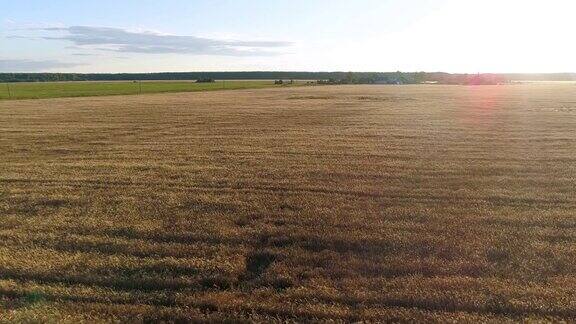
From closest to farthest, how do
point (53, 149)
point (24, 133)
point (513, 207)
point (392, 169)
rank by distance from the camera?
1. point (513, 207)
2. point (392, 169)
3. point (53, 149)
4. point (24, 133)

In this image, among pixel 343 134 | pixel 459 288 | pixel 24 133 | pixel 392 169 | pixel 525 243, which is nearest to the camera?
pixel 459 288

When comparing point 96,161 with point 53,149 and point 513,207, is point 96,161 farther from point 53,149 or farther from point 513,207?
point 513,207

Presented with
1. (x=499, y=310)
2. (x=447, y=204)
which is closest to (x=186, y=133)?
(x=447, y=204)

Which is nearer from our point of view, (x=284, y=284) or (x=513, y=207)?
(x=284, y=284)

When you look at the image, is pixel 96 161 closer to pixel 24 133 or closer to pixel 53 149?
pixel 53 149

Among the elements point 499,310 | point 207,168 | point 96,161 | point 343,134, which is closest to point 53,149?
point 96,161

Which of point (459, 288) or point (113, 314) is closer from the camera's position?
point (113, 314)
